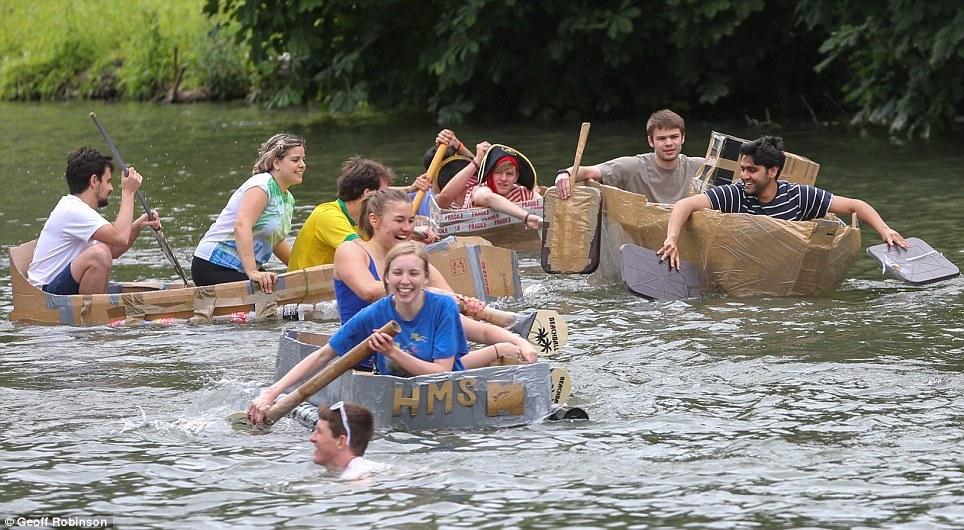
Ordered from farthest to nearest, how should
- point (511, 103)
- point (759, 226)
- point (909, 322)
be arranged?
point (511, 103) → point (759, 226) → point (909, 322)

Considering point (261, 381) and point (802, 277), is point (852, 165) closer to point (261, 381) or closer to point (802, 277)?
point (802, 277)

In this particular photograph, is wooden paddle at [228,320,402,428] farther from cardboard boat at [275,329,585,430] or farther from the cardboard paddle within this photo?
the cardboard paddle

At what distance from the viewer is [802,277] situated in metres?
10.5

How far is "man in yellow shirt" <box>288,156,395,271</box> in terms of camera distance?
9.33 metres

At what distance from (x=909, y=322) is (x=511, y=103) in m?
16.8

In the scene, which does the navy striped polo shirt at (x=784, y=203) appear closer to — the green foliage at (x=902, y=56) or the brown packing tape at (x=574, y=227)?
the brown packing tape at (x=574, y=227)

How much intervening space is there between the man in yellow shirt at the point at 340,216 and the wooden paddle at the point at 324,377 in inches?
70.2

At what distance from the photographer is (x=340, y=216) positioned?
32.0ft

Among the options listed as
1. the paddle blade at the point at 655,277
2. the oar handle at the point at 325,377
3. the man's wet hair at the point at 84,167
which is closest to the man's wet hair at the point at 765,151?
the paddle blade at the point at 655,277

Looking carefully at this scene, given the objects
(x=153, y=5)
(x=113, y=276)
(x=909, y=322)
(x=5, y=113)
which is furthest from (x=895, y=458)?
(x=153, y=5)

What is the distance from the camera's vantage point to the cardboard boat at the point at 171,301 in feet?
33.9

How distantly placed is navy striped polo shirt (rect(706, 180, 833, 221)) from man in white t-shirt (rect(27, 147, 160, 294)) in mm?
3973

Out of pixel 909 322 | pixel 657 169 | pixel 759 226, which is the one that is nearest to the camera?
pixel 909 322

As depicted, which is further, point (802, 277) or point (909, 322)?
point (802, 277)
